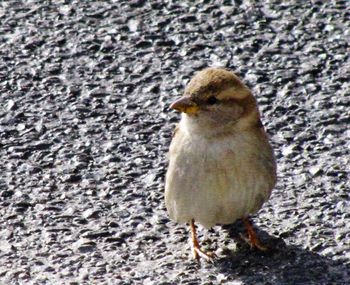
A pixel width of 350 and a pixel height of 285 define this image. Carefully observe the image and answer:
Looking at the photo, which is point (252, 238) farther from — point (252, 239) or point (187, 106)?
point (187, 106)

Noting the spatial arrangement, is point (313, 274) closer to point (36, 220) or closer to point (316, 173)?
point (316, 173)

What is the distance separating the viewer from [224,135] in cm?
515

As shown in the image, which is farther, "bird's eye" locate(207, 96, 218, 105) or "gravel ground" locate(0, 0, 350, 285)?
"bird's eye" locate(207, 96, 218, 105)

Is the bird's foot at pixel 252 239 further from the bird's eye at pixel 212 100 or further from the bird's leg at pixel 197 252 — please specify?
the bird's eye at pixel 212 100

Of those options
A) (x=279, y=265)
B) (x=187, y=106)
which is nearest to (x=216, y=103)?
(x=187, y=106)

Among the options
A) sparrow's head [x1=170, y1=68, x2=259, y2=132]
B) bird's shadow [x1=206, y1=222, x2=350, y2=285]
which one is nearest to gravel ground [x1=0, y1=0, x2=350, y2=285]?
bird's shadow [x1=206, y1=222, x2=350, y2=285]

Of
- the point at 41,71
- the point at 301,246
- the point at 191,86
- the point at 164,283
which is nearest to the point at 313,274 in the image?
the point at 301,246

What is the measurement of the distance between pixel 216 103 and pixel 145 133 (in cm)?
88

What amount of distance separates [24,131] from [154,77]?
2.94ft

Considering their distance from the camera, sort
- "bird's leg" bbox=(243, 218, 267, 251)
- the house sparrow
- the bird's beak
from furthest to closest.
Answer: the bird's beak
"bird's leg" bbox=(243, 218, 267, 251)
the house sparrow

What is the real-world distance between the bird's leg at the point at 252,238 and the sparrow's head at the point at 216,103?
461mm

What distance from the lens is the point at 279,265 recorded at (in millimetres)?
4941

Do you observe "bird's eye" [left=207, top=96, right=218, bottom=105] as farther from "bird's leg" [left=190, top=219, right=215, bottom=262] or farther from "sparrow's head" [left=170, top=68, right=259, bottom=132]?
"bird's leg" [left=190, top=219, right=215, bottom=262]

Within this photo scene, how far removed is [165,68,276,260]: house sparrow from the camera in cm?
496
